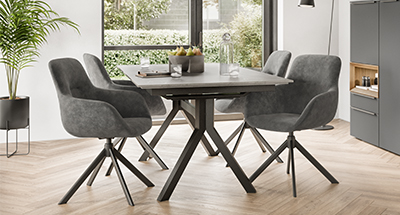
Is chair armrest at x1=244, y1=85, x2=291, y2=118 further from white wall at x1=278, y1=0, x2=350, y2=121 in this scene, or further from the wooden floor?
white wall at x1=278, y1=0, x2=350, y2=121

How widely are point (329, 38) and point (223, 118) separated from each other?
172cm

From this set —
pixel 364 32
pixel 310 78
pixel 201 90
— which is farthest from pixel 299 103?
pixel 364 32

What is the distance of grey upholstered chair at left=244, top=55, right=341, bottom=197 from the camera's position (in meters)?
3.45

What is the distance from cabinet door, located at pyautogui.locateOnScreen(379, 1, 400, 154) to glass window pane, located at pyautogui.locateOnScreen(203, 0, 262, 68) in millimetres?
2118

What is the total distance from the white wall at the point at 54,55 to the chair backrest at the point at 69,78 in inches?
68.0

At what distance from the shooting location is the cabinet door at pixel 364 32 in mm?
4617

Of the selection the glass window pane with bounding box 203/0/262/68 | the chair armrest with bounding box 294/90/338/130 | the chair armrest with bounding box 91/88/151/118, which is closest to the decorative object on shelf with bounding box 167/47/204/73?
the chair armrest with bounding box 91/88/151/118

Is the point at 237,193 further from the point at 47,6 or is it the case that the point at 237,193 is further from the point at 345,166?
the point at 47,6

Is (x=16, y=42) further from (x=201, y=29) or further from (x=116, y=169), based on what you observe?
(x=201, y=29)

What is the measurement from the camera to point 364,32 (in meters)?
4.78

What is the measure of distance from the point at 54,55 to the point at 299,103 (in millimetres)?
2810

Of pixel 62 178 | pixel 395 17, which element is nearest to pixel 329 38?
pixel 395 17

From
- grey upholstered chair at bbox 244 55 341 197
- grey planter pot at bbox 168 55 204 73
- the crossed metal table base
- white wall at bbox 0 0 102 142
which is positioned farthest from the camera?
white wall at bbox 0 0 102 142

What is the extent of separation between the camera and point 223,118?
248 inches
